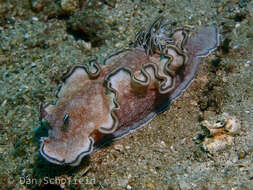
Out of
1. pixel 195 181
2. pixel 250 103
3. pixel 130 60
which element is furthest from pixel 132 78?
pixel 250 103

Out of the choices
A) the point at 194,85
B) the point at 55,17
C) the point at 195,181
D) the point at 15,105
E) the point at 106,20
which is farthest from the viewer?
the point at 55,17

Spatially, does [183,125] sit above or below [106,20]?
below

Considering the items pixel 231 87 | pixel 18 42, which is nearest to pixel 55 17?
pixel 18 42

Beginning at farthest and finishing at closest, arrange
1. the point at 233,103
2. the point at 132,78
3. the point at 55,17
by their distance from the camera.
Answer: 1. the point at 55,17
2. the point at 233,103
3. the point at 132,78

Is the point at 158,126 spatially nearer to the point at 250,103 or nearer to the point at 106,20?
the point at 250,103

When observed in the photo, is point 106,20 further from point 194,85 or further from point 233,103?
point 233,103

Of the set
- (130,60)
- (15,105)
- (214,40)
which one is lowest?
(15,105)

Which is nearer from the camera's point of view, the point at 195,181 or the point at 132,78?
the point at 195,181
